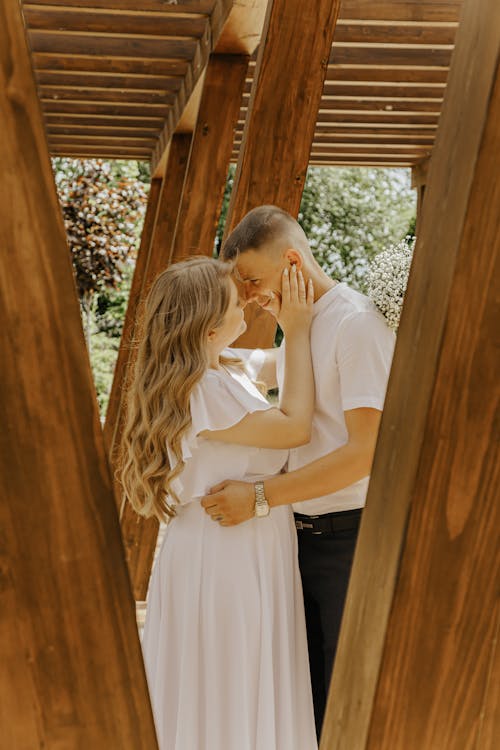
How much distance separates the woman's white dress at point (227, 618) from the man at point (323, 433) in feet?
0.24

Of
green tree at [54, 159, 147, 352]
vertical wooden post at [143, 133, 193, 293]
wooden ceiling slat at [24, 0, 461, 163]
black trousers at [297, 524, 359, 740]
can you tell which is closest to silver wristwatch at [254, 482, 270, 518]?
black trousers at [297, 524, 359, 740]

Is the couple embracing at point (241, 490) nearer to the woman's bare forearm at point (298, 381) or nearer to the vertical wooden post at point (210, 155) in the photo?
the woman's bare forearm at point (298, 381)

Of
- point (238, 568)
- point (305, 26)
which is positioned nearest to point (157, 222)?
point (305, 26)

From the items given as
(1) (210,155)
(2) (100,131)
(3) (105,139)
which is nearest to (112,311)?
(3) (105,139)

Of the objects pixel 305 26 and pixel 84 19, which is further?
pixel 84 19

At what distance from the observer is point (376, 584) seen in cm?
129

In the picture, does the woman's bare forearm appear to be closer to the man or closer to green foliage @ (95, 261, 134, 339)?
the man

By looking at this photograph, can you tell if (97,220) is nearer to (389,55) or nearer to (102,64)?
(102,64)

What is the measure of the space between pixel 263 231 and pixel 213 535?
0.82m

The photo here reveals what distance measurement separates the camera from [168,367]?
244 centimetres

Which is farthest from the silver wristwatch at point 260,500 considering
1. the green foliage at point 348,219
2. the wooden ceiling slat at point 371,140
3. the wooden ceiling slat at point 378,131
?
the green foliage at point 348,219

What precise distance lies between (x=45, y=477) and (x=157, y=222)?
19.7ft

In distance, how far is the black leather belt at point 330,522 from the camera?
2.65 metres

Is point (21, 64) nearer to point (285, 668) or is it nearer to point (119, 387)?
point (285, 668)
